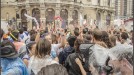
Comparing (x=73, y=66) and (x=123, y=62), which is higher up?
(x=123, y=62)

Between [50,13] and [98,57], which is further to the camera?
[50,13]

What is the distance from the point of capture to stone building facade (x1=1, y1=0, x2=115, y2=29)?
148 feet

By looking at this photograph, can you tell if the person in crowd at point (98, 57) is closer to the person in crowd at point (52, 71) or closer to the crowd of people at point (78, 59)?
the crowd of people at point (78, 59)

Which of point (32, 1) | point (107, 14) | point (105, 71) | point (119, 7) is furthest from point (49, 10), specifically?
point (105, 71)

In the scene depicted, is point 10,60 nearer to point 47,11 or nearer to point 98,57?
point 98,57

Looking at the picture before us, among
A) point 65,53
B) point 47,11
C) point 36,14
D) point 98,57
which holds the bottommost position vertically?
point 36,14

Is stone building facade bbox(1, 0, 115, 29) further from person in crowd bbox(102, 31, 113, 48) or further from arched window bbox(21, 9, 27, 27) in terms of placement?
person in crowd bbox(102, 31, 113, 48)

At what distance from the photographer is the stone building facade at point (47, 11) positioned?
4506 cm

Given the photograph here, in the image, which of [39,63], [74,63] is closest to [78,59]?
[74,63]

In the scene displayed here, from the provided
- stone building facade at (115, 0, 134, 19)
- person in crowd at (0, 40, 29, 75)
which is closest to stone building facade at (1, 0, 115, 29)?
stone building facade at (115, 0, 134, 19)

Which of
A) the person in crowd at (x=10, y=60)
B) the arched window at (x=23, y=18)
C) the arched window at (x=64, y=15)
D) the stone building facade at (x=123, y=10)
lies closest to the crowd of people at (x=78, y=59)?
the person in crowd at (x=10, y=60)

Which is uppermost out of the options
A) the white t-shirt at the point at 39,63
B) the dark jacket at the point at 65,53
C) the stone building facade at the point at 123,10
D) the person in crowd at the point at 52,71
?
the person in crowd at the point at 52,71

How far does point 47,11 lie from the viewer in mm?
45375

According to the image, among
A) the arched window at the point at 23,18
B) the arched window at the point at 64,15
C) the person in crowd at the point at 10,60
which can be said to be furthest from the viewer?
the arched window at the point at 23,18
